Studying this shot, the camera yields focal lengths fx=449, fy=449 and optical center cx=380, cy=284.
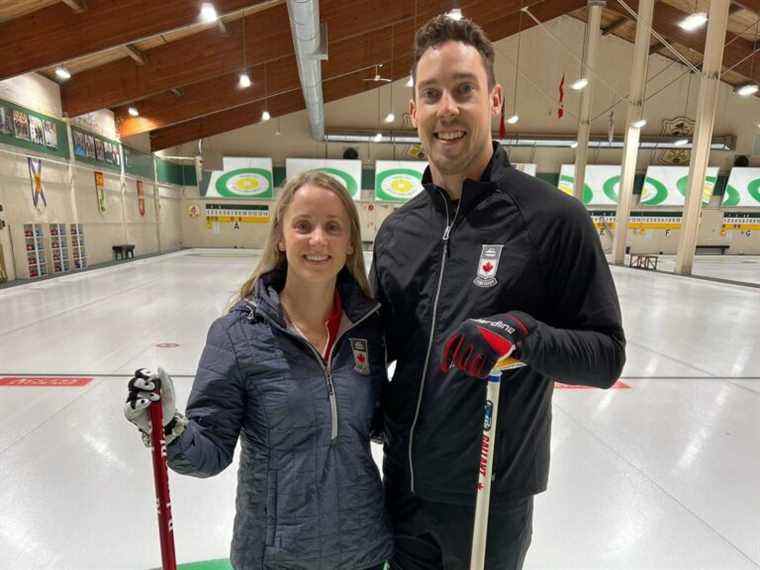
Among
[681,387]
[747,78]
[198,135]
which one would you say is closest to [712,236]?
[747,78]

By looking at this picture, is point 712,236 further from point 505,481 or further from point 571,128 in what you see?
point 505,481

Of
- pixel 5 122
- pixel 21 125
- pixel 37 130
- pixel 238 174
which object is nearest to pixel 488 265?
pixel 5 122

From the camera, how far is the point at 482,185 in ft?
3.89

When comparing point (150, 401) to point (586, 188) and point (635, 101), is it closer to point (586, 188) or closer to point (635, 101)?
point (635, 101)

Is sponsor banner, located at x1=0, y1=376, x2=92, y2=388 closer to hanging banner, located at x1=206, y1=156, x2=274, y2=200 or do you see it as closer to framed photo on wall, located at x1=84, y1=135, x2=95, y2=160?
framed photo on wall, located at x1=84, y1=135, x2=95, y2=160

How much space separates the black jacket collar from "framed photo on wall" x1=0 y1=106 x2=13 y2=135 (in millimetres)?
11328

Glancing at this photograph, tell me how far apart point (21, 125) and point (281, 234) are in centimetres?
1170

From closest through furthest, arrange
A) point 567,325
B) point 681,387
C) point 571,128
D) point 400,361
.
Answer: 1. point 567,325
2. point 400,361
3. point 681,387
4. point 571,128

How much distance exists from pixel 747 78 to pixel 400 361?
23.5 m

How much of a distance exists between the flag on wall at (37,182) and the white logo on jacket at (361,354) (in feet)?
39.3

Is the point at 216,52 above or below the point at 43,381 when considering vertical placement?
above

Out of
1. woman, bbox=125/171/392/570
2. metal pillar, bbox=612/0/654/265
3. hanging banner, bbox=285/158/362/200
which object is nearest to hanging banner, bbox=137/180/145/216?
hanging banner, bbox=285/158/362/200

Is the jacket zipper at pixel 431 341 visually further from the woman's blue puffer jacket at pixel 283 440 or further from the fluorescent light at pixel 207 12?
the fluorescent light at pixel 207 12

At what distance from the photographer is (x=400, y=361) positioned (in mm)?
1281
